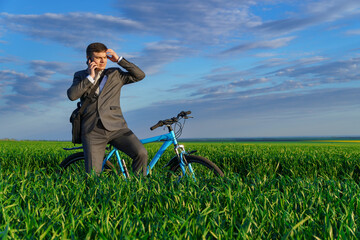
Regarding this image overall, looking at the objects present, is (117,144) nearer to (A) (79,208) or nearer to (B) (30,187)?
(B) (30,187)

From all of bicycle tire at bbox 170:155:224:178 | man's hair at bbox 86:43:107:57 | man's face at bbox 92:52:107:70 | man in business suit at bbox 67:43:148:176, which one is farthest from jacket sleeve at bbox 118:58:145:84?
bicycle tire at bbox 170:155:224:178

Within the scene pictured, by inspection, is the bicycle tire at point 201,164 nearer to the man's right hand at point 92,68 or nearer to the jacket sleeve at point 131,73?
the jacket sleeve at point 131,73

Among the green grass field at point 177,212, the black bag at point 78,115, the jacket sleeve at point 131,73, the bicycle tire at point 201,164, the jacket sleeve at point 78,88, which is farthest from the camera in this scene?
the jacket sleeve at point 131,73

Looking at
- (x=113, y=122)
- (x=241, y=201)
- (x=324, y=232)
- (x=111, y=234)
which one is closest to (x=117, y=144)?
(x=113, y=122)

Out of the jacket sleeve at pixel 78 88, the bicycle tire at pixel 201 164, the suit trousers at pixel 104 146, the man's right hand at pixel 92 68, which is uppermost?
the man's right hand at pixel 92 68

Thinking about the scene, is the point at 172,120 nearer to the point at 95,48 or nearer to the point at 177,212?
the point at 95,48

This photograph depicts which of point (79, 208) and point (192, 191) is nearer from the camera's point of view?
point (79, 208)

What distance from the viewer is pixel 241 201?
3.30 meters

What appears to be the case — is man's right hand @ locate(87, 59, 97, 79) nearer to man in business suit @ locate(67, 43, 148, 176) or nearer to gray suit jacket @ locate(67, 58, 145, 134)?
man in business suit @ locate(67, 43, 148, 176)

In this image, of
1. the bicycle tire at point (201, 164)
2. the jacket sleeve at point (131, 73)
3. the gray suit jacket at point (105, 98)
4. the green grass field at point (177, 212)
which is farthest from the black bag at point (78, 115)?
the bicycle tire at point (201, 164)

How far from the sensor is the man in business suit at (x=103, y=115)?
18.2 feet

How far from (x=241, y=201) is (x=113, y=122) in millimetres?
3025

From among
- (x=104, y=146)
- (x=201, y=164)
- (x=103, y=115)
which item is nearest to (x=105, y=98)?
(x=103, y=115)

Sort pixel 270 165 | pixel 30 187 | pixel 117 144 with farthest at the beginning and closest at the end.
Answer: pixel 270 165
pixel 117 144
pixel 30 187
